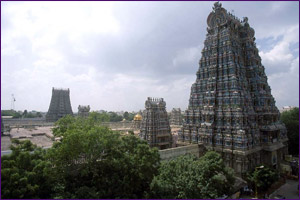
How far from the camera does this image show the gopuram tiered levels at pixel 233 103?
29.3m

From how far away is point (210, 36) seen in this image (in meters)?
36.3

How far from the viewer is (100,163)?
1942 centimetres

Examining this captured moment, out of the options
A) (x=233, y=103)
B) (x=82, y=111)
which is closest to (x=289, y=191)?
(x=233, y=103)

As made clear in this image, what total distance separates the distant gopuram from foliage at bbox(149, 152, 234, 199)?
73257 millimetres

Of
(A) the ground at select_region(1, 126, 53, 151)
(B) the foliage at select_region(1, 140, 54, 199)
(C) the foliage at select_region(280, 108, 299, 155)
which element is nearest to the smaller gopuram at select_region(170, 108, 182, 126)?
(C) the foliage at select_region(280, 108, 299, 155)

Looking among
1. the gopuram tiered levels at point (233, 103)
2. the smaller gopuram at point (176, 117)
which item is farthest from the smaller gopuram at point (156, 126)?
the smaller gopuram at point (176, 117)

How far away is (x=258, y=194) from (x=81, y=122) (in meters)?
25.3

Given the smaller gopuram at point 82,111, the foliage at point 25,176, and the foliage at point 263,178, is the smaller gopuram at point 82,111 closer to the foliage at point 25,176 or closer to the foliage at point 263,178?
the foliage at point 25,176

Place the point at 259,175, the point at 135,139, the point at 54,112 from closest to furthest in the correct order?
the point at 135,139, the point at 259,175, the point at 54,112

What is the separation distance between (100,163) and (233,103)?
22066 millimetres

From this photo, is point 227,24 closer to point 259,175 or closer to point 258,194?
point 259,175

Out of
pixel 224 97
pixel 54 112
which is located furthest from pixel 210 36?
pixel 54 112

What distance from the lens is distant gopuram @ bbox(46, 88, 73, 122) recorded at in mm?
82062

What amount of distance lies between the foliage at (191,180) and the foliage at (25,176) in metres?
9.32
